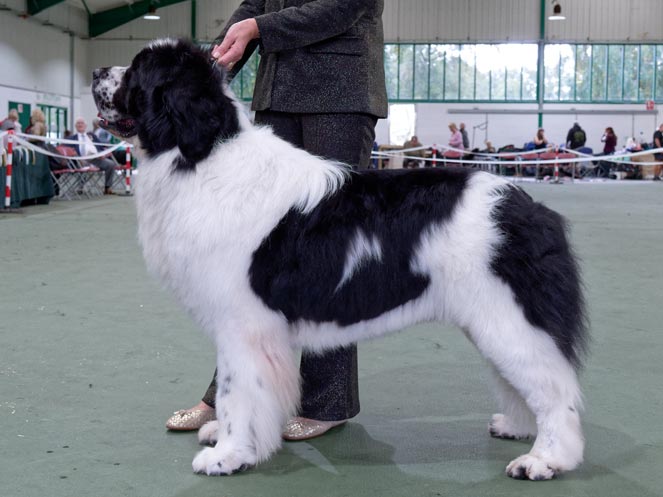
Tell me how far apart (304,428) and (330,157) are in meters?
1.07

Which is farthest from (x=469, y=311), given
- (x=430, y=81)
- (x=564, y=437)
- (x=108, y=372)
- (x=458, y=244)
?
(x=430, y=81)

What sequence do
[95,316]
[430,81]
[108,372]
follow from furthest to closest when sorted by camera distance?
[430,81], [95,316], [108,372]

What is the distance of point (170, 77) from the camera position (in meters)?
2.62

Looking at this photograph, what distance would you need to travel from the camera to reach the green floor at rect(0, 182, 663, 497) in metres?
2.67

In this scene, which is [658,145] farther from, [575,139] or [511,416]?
[511,416]

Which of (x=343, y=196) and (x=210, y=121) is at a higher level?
(x=210, y=121)

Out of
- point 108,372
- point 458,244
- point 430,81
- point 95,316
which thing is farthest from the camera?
point 430,81

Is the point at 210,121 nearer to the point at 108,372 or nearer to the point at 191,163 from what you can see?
the point at 191,163

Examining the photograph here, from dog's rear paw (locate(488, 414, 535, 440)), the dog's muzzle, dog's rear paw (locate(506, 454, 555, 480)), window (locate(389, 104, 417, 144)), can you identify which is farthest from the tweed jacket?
window (locate(389, 104, 417, 144))

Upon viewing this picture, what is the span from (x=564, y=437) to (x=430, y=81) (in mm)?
30348

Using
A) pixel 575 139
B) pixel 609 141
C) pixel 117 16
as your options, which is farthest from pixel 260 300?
pixel 117 16

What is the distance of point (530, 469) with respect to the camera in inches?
106

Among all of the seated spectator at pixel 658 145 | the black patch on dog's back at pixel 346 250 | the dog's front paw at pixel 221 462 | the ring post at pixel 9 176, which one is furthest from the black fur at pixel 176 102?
the seated spectator at pixel 658 145

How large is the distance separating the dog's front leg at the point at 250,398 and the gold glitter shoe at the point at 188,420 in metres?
0.38
